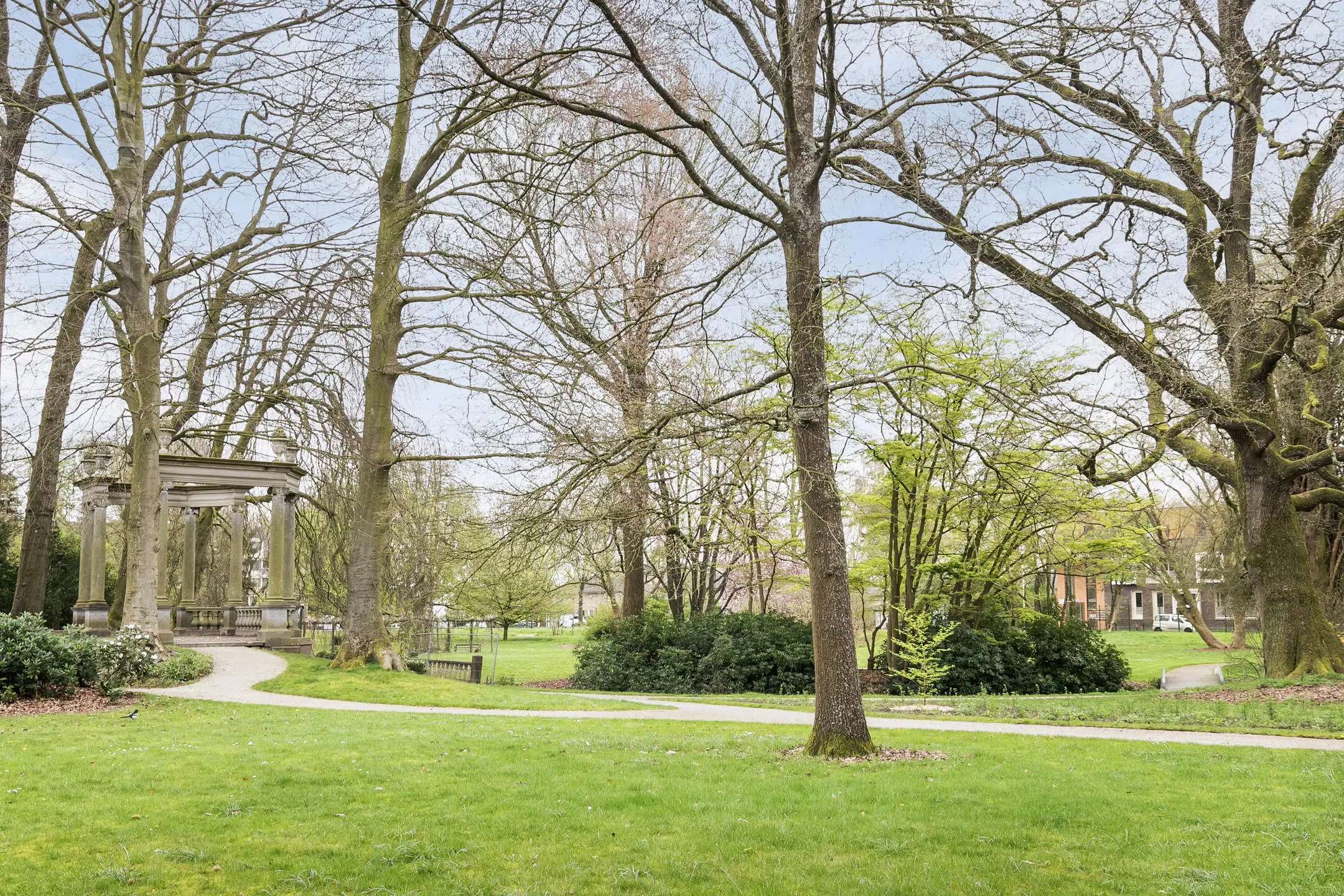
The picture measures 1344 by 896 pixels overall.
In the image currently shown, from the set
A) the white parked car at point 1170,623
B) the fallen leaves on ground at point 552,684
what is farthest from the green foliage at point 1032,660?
the white parked car at point 1170,623

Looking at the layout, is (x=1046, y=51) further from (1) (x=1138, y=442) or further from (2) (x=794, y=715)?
(2) (x=794, y=715)

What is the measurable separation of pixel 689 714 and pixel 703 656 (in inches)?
286

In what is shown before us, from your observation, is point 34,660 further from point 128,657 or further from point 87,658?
point 128,657

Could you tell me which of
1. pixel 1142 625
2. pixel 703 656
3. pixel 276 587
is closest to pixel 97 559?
pixel 276 587

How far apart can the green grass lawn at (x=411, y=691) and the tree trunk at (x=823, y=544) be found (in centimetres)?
655

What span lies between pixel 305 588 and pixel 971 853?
2581cm

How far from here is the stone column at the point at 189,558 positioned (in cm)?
2803

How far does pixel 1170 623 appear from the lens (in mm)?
65438

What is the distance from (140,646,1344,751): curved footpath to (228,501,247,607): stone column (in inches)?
290

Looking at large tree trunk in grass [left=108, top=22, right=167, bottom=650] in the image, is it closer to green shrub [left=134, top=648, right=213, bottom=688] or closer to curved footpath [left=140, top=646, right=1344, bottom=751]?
green shrub [left=134, top=648, right=213, bottom=688]

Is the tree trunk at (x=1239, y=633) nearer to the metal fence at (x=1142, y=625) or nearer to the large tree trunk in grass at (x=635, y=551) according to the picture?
the large tree trunk in grass at (x=635, y=551)

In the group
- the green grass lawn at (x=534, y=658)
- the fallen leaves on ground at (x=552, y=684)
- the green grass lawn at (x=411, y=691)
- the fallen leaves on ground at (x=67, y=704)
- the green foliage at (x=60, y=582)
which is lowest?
the green grass lawn at (x=534, y=658)

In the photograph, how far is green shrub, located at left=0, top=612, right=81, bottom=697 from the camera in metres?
13.5

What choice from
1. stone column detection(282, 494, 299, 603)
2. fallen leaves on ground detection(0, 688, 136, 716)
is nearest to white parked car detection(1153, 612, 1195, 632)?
stone column detection(282, 494, 299, 603)
